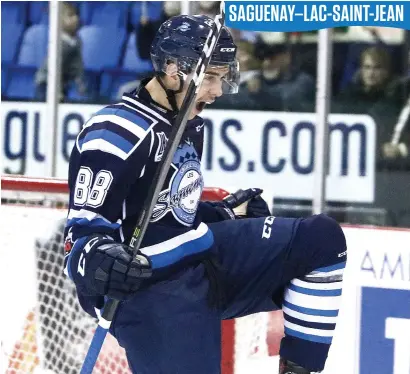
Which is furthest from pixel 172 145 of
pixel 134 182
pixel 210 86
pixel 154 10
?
pixel 154 10

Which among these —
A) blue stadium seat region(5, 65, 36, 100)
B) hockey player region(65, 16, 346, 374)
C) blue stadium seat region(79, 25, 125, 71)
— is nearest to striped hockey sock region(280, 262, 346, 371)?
hockey player region(65, 16, 346, 374)

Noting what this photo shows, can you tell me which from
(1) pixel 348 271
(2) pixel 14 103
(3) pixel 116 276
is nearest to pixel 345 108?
(1) pixel 348 271

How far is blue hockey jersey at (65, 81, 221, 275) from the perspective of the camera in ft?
8.91

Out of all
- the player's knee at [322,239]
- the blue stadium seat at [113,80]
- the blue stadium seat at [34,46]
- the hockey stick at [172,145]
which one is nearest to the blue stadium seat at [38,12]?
the blue stadium seat at [34,46]

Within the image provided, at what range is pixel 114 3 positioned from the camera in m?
4.86

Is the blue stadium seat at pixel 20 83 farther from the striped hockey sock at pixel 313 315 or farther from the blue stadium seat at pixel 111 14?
the striped hockey sock at pixel 313 315

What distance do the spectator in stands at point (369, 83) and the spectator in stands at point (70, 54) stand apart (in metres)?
1.09

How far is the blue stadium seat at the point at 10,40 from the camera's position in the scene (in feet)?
16.2

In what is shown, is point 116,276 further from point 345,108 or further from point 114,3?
point 114,3

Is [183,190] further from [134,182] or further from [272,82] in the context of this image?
[272,82]

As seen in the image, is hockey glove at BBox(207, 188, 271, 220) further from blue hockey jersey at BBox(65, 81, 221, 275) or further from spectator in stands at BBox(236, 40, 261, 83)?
spectator in stands at BBox(236, 40, 261, 83)

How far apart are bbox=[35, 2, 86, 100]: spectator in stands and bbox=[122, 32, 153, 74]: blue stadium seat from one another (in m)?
0.20

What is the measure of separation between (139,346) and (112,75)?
2126mm

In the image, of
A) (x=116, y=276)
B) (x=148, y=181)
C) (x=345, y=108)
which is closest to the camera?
(x=116, y=276)
